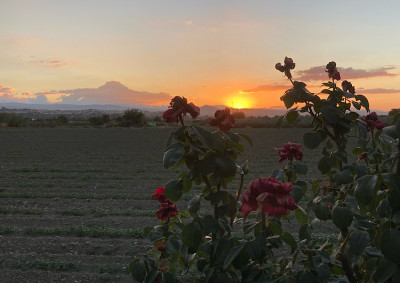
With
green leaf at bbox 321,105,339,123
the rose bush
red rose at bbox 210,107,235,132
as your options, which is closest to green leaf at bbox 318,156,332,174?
the rose bush

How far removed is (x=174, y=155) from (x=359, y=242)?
0.77 metres

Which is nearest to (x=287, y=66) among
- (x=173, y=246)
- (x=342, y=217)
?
(x=342, y=217)

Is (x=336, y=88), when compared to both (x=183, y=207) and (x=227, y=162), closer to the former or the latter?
(x=227, y=162)

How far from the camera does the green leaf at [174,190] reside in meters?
1.65

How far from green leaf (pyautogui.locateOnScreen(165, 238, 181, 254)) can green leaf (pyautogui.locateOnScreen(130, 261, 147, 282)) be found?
13 centimetres

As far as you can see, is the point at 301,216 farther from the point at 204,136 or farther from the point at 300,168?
the point at 204,136

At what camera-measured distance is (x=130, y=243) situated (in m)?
6.11

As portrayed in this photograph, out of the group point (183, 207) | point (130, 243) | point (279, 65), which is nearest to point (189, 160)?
point (279, 65)

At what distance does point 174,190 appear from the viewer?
5.43 ft

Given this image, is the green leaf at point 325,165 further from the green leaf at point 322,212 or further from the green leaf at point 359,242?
the green leaf at point 359,242

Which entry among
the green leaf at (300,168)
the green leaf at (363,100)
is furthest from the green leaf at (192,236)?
the green leaf at (363,100)

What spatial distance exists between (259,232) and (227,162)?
0.32 meters

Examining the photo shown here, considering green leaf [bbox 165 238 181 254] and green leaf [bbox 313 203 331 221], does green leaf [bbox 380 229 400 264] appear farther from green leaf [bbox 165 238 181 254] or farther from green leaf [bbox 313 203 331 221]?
green leaf [bbox 165 238 181 254]

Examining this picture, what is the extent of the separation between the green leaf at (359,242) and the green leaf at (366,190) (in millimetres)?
303
